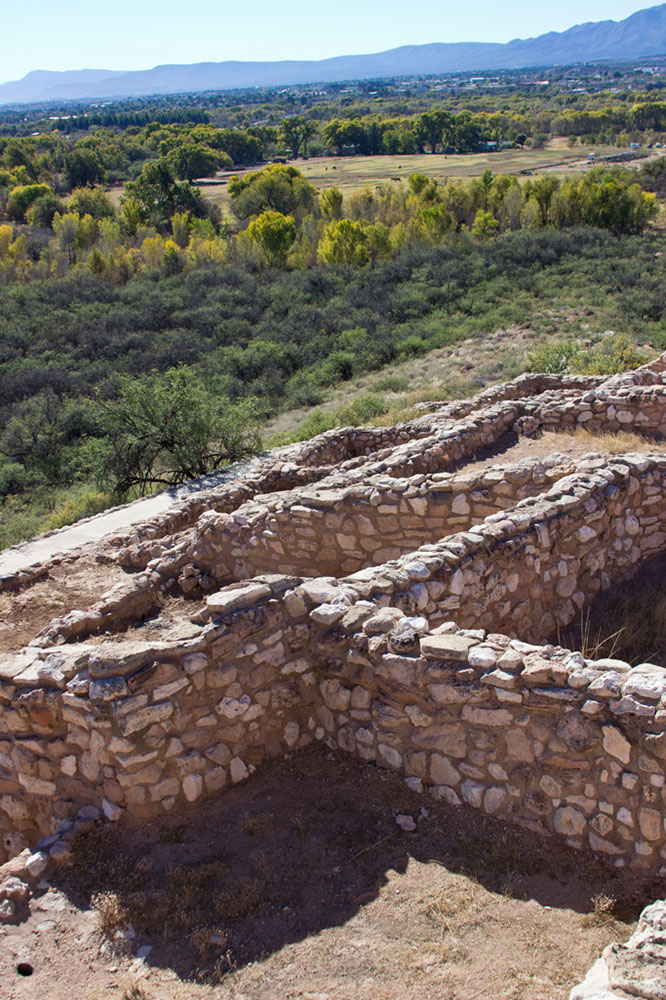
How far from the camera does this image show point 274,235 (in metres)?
45.5

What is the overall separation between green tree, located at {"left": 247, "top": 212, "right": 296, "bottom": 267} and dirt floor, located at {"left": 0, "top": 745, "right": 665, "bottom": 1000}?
4422cm

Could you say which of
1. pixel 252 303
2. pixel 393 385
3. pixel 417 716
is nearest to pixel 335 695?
pixel 417 716

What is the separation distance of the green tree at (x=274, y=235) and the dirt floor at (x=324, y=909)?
1741 inches

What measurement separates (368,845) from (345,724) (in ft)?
2.88

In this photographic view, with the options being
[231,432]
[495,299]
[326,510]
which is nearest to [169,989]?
[326,510]

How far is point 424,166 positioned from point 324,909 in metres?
98.3

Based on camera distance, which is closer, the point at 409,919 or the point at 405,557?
the point at 409,919

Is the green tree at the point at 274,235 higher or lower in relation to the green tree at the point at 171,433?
higher

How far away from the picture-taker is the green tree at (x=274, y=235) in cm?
4553

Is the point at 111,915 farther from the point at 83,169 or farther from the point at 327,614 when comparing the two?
the point at 83,169

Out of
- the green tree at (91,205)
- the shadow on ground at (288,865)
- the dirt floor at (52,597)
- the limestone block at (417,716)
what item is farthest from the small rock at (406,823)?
the green tree at (91,205)

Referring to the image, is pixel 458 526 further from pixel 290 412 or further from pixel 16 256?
pixel 16 256

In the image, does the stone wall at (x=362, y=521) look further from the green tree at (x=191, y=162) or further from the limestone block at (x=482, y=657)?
the green tree at (x=191, y=162)

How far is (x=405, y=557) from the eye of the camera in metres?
6.15
